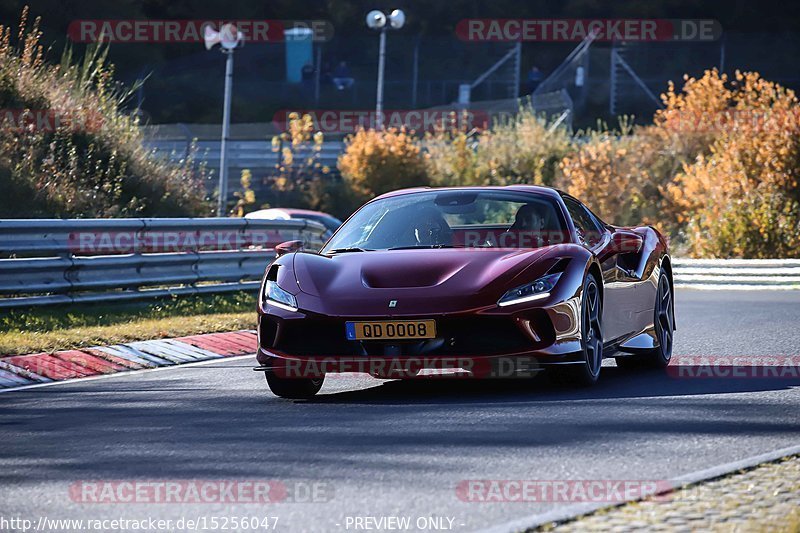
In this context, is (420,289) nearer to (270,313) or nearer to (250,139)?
(270,313)

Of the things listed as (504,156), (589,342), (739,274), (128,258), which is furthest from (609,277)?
(504,156)

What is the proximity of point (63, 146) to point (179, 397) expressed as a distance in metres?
11.2

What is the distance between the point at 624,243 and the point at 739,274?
45.4 ft

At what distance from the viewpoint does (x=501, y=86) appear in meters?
51.6

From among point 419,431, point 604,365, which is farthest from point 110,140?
point 419,431

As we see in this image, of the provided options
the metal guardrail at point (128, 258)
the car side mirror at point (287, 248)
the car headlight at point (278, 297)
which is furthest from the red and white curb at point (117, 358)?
the car headlight at point (278, 297)

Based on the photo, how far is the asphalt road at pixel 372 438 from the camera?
18.5 feet

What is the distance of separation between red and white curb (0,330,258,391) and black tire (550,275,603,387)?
12.5 ft

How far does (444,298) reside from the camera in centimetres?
843

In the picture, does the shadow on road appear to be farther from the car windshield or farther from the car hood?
the car windshield

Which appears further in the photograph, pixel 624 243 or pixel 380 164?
pixel 380 164

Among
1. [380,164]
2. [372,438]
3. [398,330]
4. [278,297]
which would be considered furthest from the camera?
[380,164]

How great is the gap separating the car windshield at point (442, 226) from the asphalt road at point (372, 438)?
0.90m

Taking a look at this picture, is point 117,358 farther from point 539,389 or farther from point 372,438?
point 372,438
